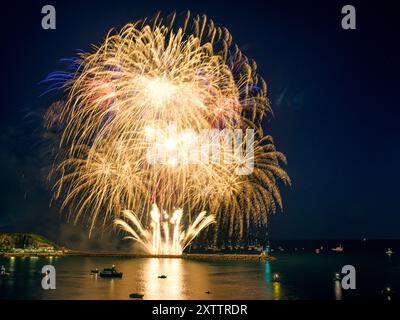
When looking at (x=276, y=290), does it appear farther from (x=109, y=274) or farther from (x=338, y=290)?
(x=109, y=274)

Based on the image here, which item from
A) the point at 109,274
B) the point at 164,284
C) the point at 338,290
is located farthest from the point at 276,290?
the point at 109,274

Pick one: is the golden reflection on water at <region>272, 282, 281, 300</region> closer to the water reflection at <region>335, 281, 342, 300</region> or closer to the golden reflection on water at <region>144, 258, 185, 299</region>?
the water reflection at <region>335, 281, 342, 300</region>

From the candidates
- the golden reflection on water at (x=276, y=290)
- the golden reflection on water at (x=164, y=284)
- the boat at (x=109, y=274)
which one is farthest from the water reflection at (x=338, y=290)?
the boat at (x=109, y=274)

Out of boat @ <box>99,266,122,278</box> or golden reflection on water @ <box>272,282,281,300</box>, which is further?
boat @ <box>99,266,122,278</box>

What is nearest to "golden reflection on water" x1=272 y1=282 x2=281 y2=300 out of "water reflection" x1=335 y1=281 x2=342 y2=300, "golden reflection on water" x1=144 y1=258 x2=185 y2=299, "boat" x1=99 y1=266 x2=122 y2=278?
"water reflection" x1=335 y1=281 x2=342 y2=300

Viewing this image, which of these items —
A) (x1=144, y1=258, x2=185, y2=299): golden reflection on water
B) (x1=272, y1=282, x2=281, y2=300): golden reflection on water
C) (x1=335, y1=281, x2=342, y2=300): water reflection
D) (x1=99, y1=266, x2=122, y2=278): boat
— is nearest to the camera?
(x1=144, y1=258, x2=185, y2=299): golden reflection on water

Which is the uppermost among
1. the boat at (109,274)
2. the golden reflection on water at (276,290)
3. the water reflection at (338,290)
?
the boat at (109,274)

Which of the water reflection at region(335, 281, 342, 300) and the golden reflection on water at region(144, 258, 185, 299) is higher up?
the golden reflection on water at region(144, 258, 185, 299)

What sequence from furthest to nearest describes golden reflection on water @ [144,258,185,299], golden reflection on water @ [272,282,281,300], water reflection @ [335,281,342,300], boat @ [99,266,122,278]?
1. boat @ [99,266,122,278]
2. water reflection @ [335,281,342,300]
3. golden reflection on water @ [272,282,281,300]
4. golden reflection on water @ [144,258,185,299]

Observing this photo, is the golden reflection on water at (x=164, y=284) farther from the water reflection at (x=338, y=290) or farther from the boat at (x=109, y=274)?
the water reflection at (x=338, y=290)

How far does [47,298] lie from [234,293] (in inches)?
749

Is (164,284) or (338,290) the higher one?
(164,284)
